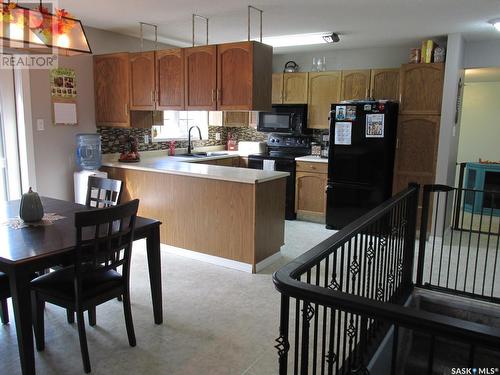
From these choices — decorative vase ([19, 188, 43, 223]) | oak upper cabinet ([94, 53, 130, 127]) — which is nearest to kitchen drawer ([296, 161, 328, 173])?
oak upper cabinet ([94, 53, 130, 127])

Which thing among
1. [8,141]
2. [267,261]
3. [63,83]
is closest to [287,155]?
[267,261]

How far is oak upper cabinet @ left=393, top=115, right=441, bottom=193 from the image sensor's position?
479 centimetres

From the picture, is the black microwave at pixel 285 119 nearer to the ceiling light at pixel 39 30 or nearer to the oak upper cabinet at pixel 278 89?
the oak upper cabinet at pixel 278 89

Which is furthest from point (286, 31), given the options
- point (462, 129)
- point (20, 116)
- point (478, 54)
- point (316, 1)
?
point (462, 129)

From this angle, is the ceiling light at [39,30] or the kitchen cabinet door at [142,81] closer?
the ceiling light at [39,30]

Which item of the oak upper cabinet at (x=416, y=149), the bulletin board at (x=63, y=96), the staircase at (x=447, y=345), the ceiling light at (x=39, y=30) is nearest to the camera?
the ceiling light at (x=39, y=30)

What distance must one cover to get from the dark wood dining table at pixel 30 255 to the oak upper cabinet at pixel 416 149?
342 cm

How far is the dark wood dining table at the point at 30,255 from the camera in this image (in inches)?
76.7

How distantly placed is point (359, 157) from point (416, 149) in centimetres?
68

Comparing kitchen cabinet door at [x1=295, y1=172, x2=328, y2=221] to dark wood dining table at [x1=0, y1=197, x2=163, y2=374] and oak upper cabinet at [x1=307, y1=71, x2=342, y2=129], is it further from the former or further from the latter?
dark wood dining table at [x1=0, y1=197, x2=163, y2=374]

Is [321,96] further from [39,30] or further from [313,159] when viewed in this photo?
[39,30]

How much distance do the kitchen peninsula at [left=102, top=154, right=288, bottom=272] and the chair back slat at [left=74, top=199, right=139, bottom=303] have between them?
143cm

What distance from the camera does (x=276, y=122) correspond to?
5.95 m

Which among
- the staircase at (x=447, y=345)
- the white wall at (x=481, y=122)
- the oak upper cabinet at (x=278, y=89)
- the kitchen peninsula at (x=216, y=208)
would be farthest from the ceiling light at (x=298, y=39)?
the white wall at (x=481, y=122)
